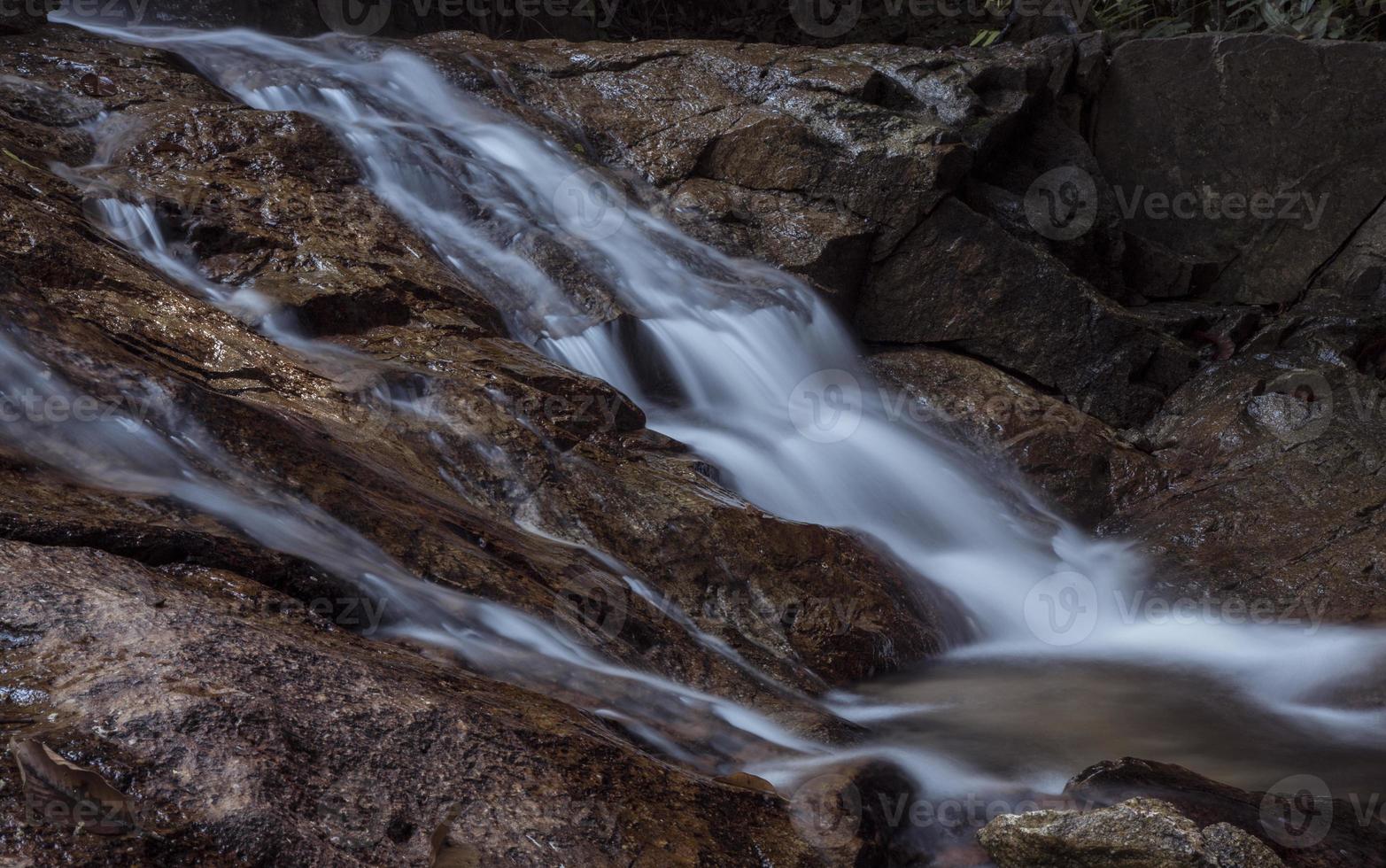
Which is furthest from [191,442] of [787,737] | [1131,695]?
[1131,695]

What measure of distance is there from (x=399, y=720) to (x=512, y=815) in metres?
0.31

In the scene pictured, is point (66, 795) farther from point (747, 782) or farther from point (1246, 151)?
point (1246, 151)

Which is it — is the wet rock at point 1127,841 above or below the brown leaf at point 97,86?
above

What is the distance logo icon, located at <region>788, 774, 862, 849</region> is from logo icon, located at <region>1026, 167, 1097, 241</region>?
236 inches

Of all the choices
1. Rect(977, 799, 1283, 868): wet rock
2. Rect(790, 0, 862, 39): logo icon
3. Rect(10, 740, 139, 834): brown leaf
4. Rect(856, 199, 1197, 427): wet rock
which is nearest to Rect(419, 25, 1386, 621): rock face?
Rect(856, 199, 1197, 427): wet rock

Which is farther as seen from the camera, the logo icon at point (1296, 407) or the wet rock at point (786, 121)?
the wet rock at point (786, 121)

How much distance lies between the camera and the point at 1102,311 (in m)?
7.11

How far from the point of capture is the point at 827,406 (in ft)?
21.4

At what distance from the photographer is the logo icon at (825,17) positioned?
12.2 metres

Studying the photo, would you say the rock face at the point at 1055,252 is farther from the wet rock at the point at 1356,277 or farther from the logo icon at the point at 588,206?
the logo icon at the point at 588,206

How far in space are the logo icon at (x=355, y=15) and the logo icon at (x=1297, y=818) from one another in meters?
9.23

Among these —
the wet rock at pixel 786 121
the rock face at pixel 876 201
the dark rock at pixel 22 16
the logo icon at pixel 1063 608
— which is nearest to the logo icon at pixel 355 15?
the wet rock at pixel 786 121

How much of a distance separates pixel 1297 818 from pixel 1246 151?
294 inches

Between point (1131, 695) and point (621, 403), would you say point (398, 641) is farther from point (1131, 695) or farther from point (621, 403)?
point (1131, 695)
